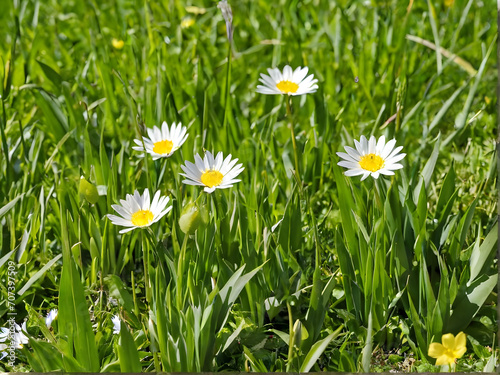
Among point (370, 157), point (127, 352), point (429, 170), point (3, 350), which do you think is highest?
point (370, 157)

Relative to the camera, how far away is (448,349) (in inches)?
46.4

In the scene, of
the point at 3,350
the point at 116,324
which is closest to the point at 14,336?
the point at 3,350

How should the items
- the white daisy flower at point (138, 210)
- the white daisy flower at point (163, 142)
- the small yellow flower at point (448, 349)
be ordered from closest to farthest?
the small yellow flower at point (448, 349) < the white daisy flower at point (138, 210) < the white daisy flower at point (163, 142)

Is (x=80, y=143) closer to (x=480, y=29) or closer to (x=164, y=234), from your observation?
(x=164, y=234)

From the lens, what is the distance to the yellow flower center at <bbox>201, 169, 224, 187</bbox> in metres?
1.36

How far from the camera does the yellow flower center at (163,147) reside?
1.52 metres

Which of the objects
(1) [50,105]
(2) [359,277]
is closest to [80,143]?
(1) [50,105]

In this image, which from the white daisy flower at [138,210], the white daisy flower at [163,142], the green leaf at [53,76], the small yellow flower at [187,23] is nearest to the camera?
the white daisy flower at [138,210]

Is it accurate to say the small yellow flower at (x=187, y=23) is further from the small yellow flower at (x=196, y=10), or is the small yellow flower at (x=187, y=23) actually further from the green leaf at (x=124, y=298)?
the green leaf at (x=124, y=298)

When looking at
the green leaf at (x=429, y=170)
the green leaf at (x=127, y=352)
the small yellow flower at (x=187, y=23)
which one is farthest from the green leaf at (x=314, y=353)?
the small yellow flower at (x=187, y=23)

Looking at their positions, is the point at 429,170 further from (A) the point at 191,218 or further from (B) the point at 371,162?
(A) the point at 191,218

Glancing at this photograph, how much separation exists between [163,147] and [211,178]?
219mm

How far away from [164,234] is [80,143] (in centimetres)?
55

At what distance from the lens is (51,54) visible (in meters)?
2.65
